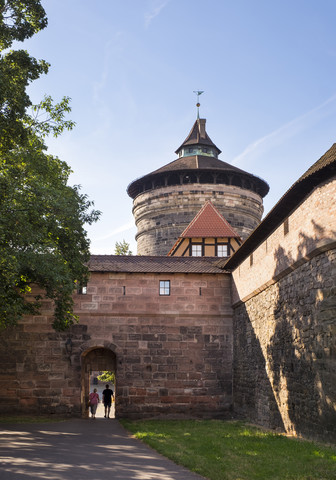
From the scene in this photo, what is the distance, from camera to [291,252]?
13.4m

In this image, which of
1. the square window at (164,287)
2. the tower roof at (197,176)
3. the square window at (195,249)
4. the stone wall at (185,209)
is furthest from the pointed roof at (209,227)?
the square window at (164,287)

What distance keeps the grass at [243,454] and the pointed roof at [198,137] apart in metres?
28.8

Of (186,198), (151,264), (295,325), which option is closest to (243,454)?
(295,325)

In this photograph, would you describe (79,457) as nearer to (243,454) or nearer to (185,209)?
(243,454)

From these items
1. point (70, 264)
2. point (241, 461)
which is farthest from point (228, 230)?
point (241, 461)

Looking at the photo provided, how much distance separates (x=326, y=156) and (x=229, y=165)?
26.1m

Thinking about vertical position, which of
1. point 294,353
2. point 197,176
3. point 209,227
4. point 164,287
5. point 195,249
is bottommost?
point 294,353

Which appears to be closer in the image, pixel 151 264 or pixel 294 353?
pixel 294 353

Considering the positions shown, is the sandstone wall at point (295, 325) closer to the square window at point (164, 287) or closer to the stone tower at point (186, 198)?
the square window at point (164, 287)

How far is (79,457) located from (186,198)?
2549 cm

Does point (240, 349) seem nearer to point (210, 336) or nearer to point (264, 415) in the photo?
point (210, 336)

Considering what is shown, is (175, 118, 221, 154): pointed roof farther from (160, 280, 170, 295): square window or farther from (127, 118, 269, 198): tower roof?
(160, 280, 170, 295): square window

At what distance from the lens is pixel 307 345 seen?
477 inches

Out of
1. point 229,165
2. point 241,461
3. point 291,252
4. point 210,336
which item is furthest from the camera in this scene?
point 229,165
